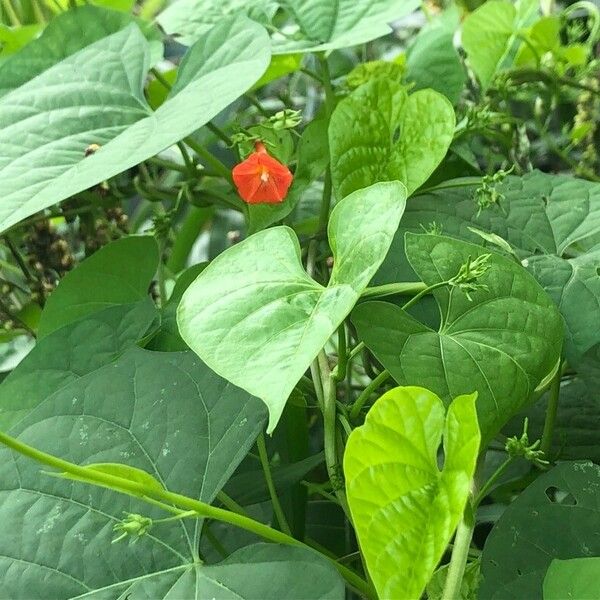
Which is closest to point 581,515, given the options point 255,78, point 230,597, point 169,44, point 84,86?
point 230,597

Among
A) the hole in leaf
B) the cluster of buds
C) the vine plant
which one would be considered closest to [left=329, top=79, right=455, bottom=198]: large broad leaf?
the vine plant

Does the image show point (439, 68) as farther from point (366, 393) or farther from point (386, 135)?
point (366, 393)

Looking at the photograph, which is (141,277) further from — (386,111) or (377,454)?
(377,454)

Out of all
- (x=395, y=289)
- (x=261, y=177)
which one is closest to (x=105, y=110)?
(x=261, y=177)

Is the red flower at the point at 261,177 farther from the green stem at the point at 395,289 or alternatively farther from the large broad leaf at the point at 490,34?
the large broad leaf at the point at 490,34

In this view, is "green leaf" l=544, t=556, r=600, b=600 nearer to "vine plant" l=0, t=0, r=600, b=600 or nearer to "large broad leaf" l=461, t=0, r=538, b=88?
"vine plant" l=0, t=0, r=600, b=600

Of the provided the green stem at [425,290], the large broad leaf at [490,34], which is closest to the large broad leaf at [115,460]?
the green stem at [425,290]
